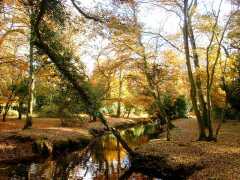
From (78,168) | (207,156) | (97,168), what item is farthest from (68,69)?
(207,156)

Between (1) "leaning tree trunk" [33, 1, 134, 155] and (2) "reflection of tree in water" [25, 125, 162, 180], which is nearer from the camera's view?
(1) "leaning tree trunk" [33, 1, 134, 155]

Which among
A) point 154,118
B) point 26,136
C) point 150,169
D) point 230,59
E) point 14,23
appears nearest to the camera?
point 150,169

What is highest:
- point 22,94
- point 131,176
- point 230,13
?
point 230,13

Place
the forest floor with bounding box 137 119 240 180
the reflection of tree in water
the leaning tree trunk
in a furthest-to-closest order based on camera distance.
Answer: the reflection of tree in water
the leaning tree trunk
the forest floor with bounding box 137 119 240 180

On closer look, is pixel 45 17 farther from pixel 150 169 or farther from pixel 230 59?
pixel 230 59

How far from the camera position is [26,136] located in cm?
2234

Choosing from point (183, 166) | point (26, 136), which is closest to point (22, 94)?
point (26, 136)

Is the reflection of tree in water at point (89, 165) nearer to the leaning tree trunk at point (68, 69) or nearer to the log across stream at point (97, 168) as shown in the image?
the log across stream at point (97, 168)

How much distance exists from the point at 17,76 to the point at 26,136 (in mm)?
17926

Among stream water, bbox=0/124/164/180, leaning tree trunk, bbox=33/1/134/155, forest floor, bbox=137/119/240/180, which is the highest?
leaning tree trunk, bbox=33/1/134/155

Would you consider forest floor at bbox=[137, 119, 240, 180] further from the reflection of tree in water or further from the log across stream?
the reflection of tree in water

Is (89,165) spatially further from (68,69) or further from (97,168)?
(68,69)

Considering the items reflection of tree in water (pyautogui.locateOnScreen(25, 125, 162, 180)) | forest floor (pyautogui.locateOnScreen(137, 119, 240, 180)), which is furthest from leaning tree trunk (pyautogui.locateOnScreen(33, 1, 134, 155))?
forest floor (pyautogui.locateOnScreen(137, 119, 240, 180))

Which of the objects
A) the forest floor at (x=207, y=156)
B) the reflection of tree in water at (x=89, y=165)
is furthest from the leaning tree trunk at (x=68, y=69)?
the forest floor at (x=207, y=156)
